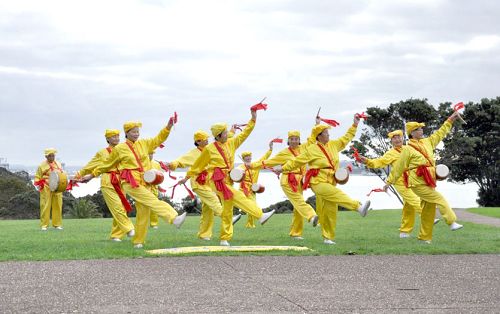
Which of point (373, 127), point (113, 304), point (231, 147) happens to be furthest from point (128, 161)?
point (373, 127)

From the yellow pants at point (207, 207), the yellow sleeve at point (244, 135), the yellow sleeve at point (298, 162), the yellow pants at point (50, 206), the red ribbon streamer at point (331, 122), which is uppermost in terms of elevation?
the red ribbon streamer at point (331, 122)

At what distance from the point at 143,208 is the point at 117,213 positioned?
68.2 inches

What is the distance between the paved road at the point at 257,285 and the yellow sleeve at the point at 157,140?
2.37 meters

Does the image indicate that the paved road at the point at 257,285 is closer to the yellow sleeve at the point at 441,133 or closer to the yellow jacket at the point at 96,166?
the yellow sleeve at the point at 441,133

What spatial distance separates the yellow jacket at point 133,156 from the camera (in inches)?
478

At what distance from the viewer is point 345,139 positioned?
12656 millimetres

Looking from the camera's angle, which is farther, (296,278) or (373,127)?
(373,127)

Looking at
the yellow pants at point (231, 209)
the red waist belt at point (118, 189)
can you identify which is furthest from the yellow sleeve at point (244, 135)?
the red waist belt at point (118, 189)

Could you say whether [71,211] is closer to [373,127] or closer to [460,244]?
[373,127]

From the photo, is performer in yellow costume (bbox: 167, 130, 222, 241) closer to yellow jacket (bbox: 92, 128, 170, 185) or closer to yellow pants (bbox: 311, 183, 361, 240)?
yellow jacket (bbox: 92, 128, 170, 185)

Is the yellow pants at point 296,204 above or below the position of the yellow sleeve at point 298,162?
below

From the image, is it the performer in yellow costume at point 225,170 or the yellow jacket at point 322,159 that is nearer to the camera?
the performer in yellow costume at point 225,170

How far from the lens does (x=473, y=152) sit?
123ft

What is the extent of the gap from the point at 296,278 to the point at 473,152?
30394 millimetres
